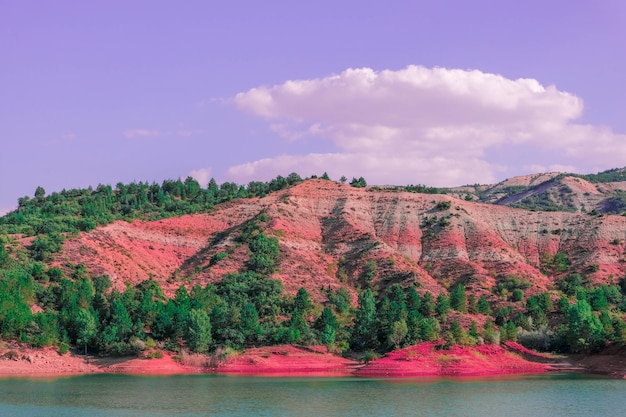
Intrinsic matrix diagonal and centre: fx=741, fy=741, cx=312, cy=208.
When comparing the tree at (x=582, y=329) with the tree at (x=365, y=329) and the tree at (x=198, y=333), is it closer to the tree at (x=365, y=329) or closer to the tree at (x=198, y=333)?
the tree at (x=365, y=329)

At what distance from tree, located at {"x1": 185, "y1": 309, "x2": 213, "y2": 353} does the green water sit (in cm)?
1973

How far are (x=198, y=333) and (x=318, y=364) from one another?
1861cm

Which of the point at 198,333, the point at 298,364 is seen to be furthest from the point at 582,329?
the point at 198,333

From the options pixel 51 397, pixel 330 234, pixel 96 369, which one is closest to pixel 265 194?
pixel 330 234

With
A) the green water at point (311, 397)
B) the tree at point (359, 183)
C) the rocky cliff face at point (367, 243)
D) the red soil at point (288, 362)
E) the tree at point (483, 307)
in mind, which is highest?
the tree at point (359, 183)

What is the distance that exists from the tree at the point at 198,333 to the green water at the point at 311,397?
64.7 feet

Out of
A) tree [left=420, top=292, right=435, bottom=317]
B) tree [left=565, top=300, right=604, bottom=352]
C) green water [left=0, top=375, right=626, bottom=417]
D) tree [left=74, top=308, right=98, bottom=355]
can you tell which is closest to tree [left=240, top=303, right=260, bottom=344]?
tree [left=74, top=308, right=98, bottom=355]

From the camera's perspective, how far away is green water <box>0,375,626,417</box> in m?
62.8

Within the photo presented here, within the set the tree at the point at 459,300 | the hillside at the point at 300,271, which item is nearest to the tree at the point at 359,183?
the hillside at the point at 300,271

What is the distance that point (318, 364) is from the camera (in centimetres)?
11162

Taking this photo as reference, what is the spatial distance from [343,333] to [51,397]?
56.7 meters

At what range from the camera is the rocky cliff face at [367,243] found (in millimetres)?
143000

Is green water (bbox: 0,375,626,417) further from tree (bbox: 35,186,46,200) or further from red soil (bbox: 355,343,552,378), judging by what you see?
tree (bbox: 35,186,46,200)

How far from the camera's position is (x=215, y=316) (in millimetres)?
117938
